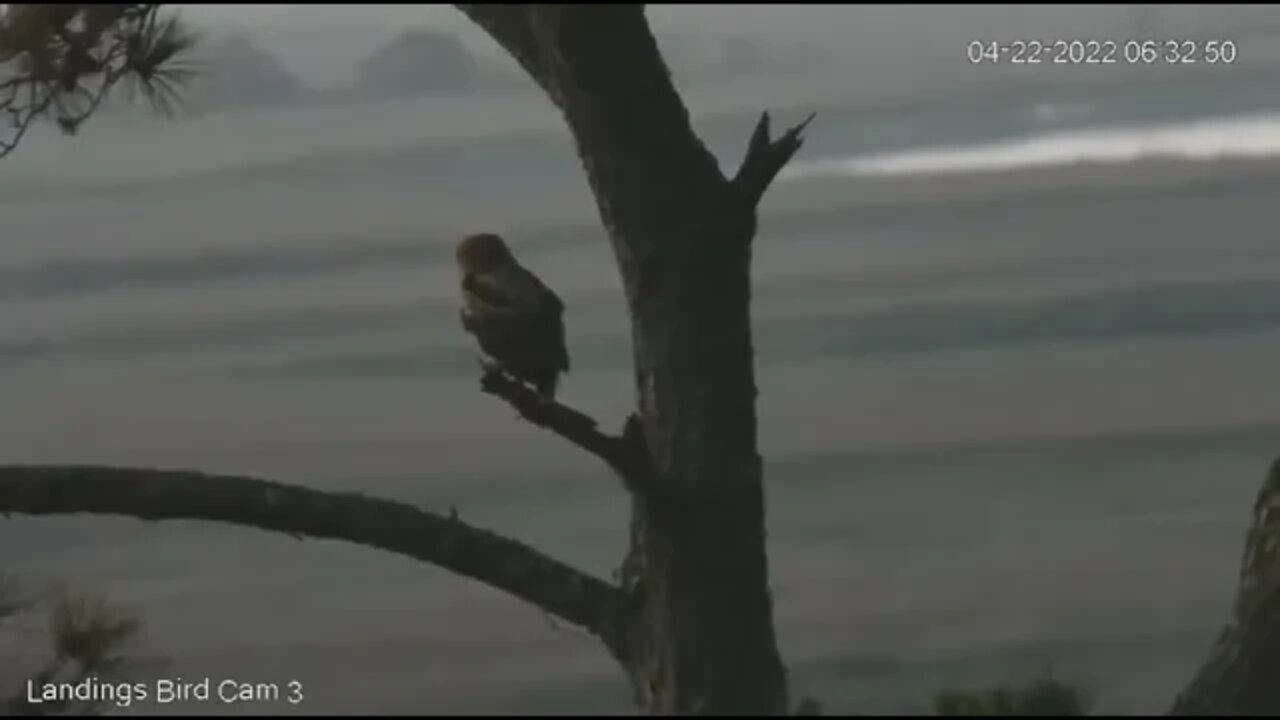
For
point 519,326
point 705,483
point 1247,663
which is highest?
point 519,326

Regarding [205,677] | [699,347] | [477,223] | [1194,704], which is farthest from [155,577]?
[1194,704]

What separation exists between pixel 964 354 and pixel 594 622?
0.90m

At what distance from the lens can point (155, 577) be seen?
1781 mm

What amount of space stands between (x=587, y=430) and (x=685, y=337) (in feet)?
0.36

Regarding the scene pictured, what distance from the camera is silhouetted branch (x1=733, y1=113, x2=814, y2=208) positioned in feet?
3.50

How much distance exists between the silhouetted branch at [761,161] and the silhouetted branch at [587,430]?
0.18 metres

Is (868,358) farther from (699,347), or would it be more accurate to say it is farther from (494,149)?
(699,347)

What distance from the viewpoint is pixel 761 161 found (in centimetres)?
107

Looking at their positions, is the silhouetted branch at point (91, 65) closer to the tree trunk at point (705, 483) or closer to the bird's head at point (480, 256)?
the bird's head at point (480, 256)

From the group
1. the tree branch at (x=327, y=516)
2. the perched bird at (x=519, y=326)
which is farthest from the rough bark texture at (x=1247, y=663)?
the perched bird at (x=519, y=326)

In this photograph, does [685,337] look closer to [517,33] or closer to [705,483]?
[705,483]

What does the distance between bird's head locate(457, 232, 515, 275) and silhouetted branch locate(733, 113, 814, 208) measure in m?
0.30

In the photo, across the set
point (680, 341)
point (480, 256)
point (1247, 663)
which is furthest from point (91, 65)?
point (1247, 663)

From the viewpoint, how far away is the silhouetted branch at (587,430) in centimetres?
99
